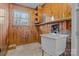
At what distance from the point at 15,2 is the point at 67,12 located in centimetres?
50

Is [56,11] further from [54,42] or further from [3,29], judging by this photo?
[3,29]

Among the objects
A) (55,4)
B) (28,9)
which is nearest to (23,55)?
(28,9)

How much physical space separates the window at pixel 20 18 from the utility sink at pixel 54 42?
0.21 metres

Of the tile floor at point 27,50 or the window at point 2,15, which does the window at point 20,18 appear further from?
the tile floor at point 27,50

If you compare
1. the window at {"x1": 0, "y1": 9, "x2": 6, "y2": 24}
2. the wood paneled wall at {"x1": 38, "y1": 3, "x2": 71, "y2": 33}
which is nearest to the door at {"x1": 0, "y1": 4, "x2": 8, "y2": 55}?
the window at {"x1": 0, "y1": 9, "x2": 6, "y2": 24}

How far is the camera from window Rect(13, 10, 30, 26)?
3.63ft

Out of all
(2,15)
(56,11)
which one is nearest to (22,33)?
(2,15)

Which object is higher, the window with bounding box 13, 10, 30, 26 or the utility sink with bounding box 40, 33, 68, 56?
the window with bounding box 13, 10, 30, 26

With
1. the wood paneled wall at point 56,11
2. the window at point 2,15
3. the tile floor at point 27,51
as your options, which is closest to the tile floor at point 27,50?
the tile floor at point 27,51

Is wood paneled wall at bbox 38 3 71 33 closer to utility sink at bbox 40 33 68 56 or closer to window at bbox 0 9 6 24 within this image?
utility sink at bbox 40 33 68 56

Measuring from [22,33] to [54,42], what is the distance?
0.31 meters

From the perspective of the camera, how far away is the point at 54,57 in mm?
1111

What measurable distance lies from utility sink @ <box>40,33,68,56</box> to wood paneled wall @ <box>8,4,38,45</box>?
10 cm

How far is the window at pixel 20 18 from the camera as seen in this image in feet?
3.63
